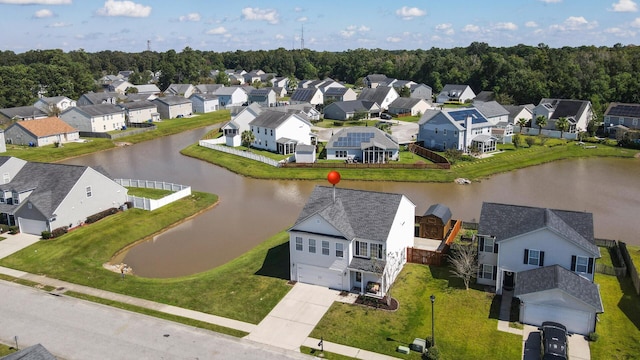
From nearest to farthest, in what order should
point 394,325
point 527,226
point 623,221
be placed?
point 394,325, point 527,226, point 623,221

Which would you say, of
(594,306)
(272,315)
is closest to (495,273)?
(594,306)

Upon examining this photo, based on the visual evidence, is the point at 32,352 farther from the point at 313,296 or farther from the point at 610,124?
the point at 610,124

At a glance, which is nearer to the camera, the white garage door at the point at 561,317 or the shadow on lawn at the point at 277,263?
the white garage door at the point at 561,317

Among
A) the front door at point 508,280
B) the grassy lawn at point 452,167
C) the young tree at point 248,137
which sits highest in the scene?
the young tree at point 248,137

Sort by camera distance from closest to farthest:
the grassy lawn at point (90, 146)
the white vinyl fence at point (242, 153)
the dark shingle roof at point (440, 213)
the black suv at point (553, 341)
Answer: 1. the black suv at point (553, 341)
2. the dark shingle roof at point (440, 213)
3. the white vinyl fence at point (242, 153)
4. the grassy lawn at point (90, 146)

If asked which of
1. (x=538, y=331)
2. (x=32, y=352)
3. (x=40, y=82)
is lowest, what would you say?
(x=538, y=331)

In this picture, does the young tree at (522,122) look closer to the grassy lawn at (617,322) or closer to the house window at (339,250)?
the grassy lawn at (617,322)

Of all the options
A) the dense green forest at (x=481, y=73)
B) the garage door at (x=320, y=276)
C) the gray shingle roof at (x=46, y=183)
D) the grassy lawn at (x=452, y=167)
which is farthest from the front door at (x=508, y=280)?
the dense green forest at (x=481, y=73)
